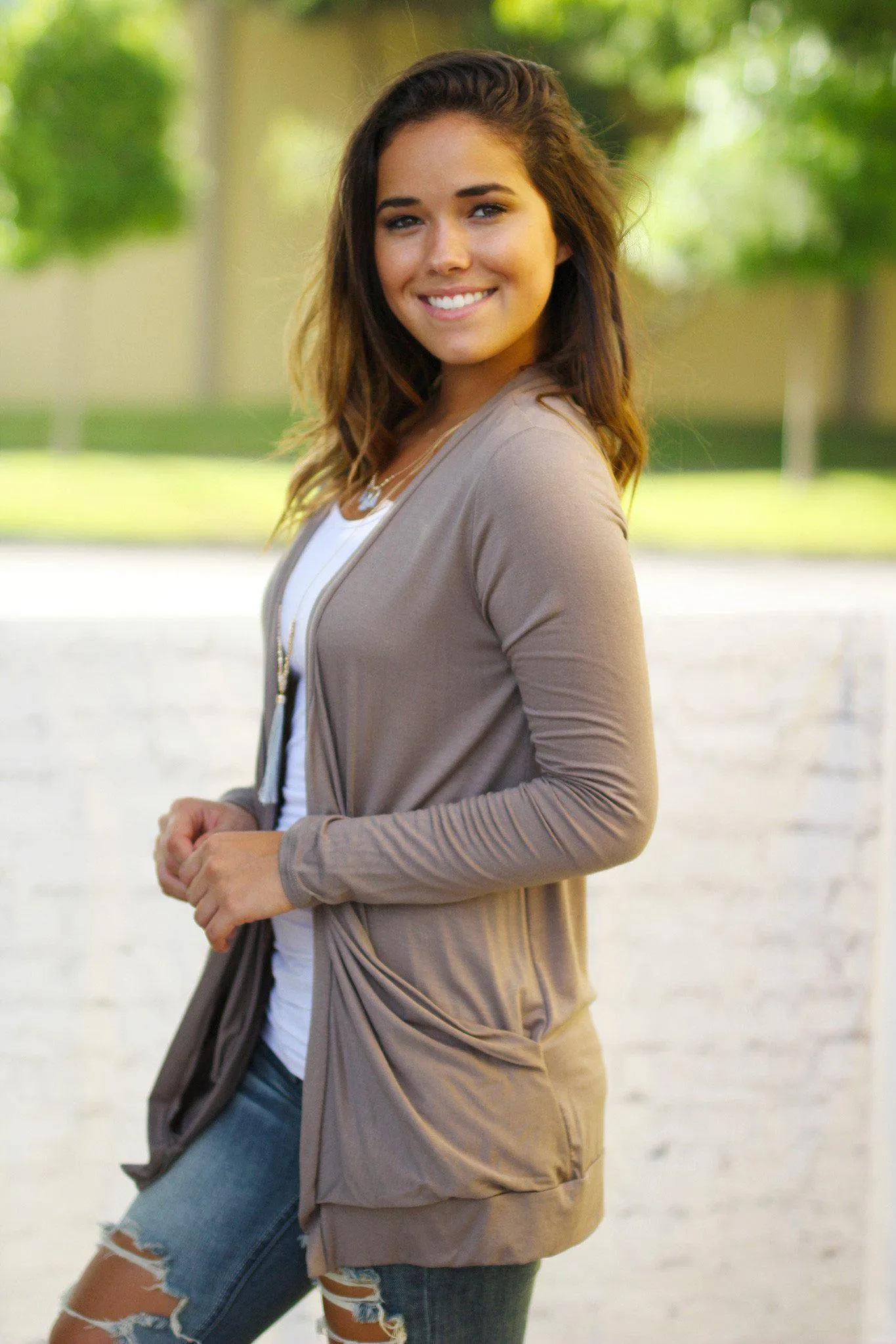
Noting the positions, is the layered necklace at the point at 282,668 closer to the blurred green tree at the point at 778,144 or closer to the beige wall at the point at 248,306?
the blurred green tree at the point at 778,144

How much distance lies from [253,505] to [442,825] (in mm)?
10373

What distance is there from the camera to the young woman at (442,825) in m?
1.30

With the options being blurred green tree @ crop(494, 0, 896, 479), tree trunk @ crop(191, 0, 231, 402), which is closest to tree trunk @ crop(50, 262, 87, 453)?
tree trunk @ crop(191, 0, 231, 402)

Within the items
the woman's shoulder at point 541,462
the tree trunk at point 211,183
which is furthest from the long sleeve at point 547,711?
the tree trunk at point 211,183

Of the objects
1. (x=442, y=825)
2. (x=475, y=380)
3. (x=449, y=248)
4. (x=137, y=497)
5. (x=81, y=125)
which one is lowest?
(x=137, y=497)

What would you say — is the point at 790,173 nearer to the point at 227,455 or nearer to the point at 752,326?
the point at 227,455

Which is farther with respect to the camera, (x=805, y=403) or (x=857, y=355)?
(x=857, y=355)

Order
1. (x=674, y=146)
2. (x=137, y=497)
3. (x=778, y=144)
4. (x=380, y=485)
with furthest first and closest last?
1. (x=674, y=146)
2. (x=778, y=144)
3. (x=137, y=497)
4. (x=380, y=485)

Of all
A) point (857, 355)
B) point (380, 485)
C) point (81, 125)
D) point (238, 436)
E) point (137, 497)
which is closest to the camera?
point (380, 485)

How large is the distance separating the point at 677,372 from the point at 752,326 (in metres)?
21.2

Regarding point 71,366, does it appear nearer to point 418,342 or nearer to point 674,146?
point 674,146

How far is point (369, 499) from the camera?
160 cm

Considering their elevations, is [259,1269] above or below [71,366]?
above

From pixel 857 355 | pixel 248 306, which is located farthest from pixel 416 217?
pixel 857 355
